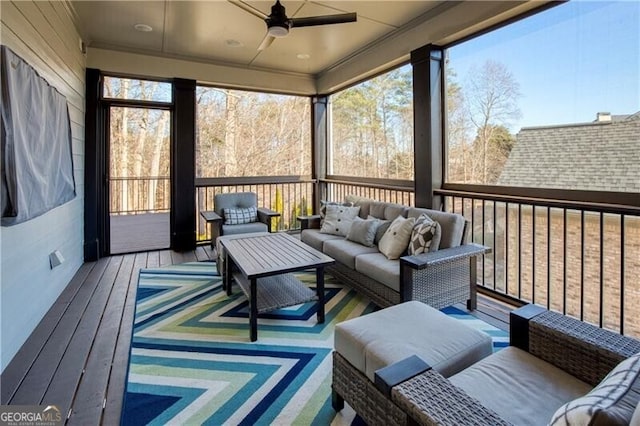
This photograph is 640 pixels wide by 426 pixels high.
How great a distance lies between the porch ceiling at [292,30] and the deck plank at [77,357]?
2942 mm

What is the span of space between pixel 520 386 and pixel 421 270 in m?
1.34

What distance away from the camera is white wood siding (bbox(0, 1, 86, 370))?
7.15 ft

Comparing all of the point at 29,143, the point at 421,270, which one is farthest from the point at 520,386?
the point at 29,143

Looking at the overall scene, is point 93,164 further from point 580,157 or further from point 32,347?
point 580,157

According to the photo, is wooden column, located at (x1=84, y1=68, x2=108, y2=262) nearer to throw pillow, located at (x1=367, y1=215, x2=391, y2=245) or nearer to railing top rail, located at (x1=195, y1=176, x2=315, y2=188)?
railing top rail, located at (x1=195, y1=176, x2=315, y2=188)

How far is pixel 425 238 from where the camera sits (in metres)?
2.80

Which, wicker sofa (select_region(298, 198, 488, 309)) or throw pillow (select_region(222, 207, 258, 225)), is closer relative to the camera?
wicker sofa (select_region(298, 198, 488, 309))

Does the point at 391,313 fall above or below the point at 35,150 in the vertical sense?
below

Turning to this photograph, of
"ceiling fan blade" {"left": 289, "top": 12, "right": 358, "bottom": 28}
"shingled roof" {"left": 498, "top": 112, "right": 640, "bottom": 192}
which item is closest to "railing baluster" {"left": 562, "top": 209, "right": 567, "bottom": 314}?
"shingled roof" {"left": 498, "top": 112, "right": 640, "bottom": 192}

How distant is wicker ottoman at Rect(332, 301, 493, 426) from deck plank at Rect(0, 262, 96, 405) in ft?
5.99

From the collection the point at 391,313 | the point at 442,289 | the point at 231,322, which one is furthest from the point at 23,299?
the point at 442,289

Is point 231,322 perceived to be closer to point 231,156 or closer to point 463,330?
point 463,330

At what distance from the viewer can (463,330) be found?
5.44ft

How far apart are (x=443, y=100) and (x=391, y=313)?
278 centimetres
